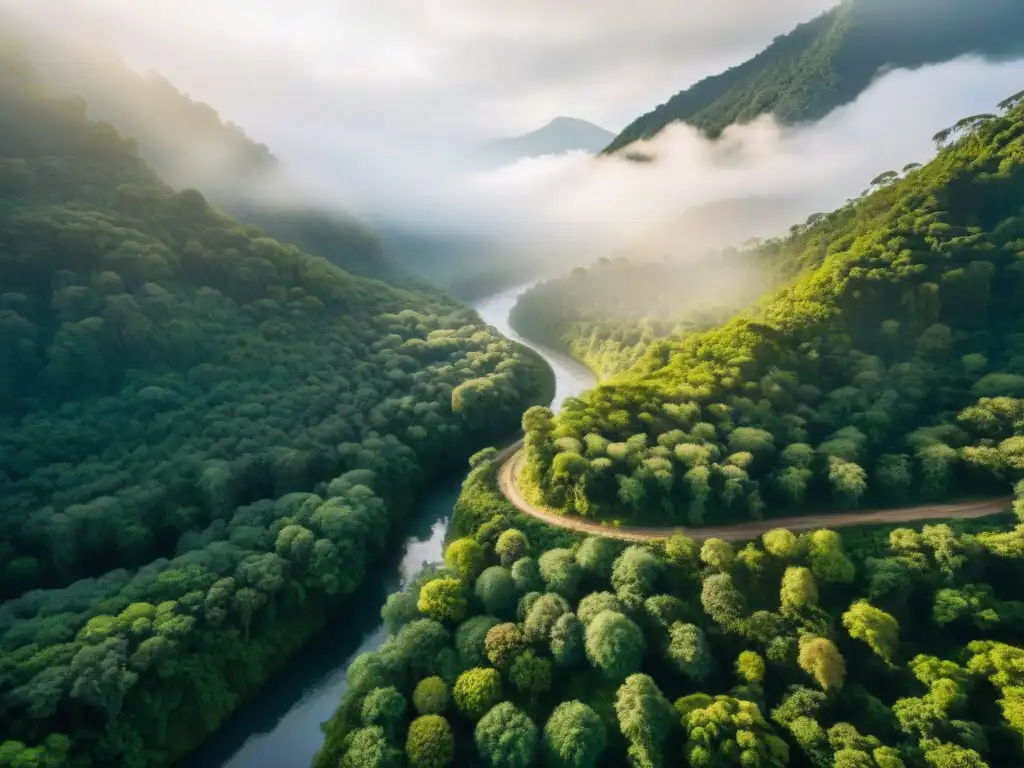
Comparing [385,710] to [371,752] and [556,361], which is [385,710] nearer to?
[371,752]

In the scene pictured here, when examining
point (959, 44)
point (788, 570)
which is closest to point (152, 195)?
point (788, 570)

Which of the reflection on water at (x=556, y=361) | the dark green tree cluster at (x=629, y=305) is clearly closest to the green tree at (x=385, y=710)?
the reflection on water at (x=556, y=361)

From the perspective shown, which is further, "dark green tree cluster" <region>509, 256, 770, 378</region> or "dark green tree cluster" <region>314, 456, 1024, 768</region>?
"dark green tree cluster" <region>509, 256, 770, 378</region>

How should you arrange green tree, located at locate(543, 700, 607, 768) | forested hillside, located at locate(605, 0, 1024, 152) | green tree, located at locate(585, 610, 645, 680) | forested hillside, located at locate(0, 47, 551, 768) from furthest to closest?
forested hillside, located at locate(605, 0, 1024, 152), forested hillside, located at locate(0, 47, 551, 768), green tree, located at locate(585, 610, 645, 680), green tree, located at locate(543, 700, 607, 768)

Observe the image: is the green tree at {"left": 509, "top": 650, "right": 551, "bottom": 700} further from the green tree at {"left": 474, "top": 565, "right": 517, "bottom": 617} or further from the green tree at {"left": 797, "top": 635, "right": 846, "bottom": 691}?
the green tree at {"left": 797, "top": 635, "right": 846, "bottom": 691}

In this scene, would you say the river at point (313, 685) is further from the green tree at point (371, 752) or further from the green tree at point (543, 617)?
the green tree at point (543, 617)

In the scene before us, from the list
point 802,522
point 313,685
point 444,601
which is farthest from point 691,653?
point 313,685

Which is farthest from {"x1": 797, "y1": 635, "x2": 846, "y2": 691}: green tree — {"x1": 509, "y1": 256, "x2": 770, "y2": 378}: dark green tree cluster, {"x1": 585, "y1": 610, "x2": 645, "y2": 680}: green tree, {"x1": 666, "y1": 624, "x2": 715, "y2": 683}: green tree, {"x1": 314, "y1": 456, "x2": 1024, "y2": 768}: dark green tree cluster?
{"x1": 509, "y1": 256, "x2": 770, "y2": 378}: dark green tree cluster

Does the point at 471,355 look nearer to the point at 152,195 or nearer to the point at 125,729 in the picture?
the point at 152,195
